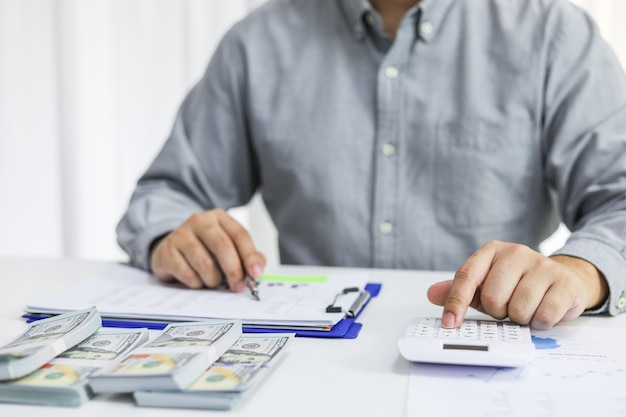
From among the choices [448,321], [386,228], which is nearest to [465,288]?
[448,321]

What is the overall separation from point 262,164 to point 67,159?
108 centimetres

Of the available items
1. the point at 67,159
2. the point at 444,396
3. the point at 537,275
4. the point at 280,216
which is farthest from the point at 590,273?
the point at 67,159

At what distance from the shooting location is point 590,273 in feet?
2.72

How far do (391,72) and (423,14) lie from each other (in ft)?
0.33

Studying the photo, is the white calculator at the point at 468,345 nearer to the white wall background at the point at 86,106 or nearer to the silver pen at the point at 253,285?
the silver pen at the point at 253,285

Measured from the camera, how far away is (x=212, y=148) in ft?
4.26

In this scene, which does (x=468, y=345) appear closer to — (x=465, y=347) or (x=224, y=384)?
(x=465, y=347)

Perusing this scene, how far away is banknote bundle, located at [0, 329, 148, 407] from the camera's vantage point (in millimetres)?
557

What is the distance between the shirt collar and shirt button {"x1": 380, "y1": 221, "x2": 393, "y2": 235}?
30 cm

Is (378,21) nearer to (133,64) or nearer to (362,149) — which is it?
(362,149)

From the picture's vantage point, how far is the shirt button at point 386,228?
3.92 feet

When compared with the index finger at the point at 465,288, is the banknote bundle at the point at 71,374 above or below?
below

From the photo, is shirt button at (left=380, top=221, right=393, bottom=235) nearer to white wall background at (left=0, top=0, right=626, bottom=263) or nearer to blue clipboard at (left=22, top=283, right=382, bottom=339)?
blue clipboard at (left=22, top=283, right=382, bottom=339)

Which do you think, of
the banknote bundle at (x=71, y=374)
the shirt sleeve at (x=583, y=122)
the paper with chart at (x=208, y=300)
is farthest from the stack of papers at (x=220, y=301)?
the shirt sleeve at (x=583, y=122)
